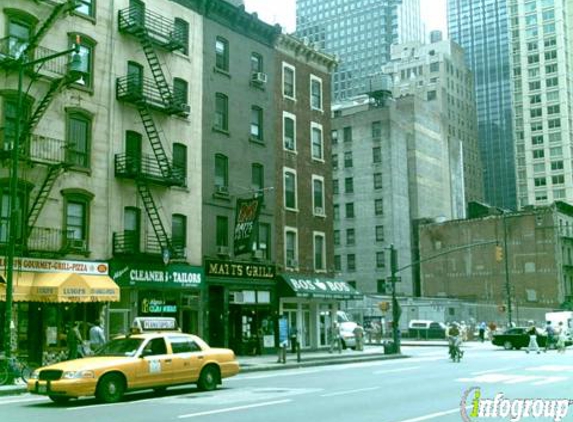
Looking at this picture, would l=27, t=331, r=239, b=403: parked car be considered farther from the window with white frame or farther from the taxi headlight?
the window with white frame

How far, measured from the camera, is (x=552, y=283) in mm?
80812

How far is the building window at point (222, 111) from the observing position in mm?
37312

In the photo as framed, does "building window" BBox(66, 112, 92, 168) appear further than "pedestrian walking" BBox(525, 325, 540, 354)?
No

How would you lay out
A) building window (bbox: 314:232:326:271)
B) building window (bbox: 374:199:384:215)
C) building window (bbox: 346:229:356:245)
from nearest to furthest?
building window (bbox: 314:232:326:271)
building window (bbox: 374:199:384:215)
building window (bbox: 346:229:356:245)

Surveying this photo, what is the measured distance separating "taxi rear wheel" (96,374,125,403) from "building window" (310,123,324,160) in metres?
28.1

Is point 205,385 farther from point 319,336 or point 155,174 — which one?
point 319,336

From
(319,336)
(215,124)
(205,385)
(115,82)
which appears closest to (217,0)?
(215,124)

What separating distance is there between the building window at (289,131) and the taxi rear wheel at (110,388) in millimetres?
25718

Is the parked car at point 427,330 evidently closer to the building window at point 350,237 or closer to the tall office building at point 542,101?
the building window at point 350,237

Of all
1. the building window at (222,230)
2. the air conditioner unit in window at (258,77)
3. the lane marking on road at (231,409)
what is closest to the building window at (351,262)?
the air conditioner unit in window at (258,77)

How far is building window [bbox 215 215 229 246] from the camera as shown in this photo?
36188 mm

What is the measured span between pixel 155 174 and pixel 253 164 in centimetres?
763

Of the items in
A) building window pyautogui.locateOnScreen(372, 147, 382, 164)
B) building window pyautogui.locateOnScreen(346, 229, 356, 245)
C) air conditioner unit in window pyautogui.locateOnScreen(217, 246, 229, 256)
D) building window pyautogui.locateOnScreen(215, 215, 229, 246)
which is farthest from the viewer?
building window pyautogui.locateOnScreen(372, 147, 382, 164)

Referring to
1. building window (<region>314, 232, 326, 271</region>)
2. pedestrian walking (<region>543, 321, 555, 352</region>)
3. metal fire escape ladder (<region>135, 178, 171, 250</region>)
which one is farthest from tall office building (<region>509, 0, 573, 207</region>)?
metal fire escape ladder (<region>135, 178, 171, 250</region>)
